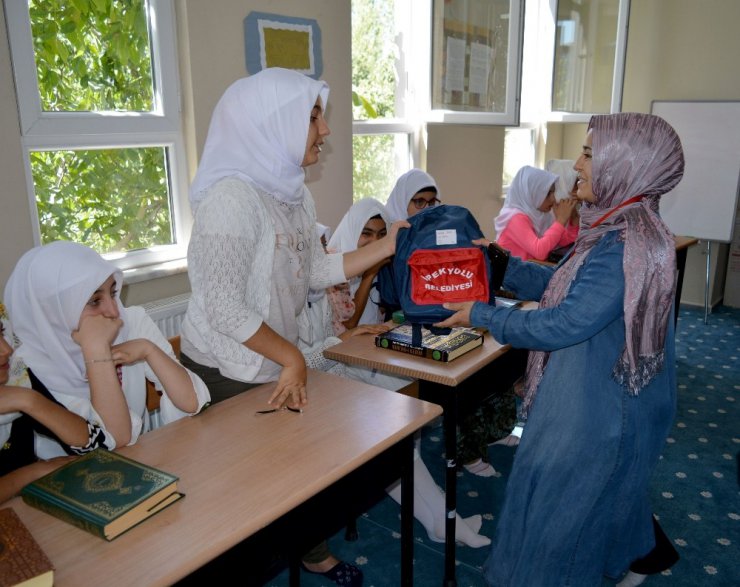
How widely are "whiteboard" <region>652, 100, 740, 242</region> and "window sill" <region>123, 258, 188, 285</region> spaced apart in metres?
4.16

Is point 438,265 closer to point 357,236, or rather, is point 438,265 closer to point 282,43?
point 357,236

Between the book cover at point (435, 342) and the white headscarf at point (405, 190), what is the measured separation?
116 cm

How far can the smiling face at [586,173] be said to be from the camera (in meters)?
1.70

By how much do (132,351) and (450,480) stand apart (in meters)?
1.04

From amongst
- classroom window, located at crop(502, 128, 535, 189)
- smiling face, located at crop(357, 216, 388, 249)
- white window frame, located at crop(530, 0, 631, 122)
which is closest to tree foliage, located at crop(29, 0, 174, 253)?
smiling face, located at crop(357, 216, 388, 249)

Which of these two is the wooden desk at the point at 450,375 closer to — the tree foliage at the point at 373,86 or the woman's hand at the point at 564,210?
the tree foliage at the point at 373,86

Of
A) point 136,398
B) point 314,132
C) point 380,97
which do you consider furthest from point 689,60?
point 136,398

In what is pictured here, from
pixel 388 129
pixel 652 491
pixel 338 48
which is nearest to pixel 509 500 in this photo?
pixel 652 491

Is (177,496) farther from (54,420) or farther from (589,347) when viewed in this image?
(589,347)

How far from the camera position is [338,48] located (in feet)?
10.9

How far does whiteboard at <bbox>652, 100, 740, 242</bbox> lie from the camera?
491cm

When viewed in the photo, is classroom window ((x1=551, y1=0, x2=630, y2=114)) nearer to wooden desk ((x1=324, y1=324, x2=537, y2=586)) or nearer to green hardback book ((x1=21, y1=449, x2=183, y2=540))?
wooden desk ((x1=324, y1=324, x2=537, y2=586))

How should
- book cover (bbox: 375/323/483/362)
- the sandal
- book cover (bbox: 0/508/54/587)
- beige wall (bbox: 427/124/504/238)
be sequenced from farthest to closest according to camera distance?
beige wall (bbox: 427/124/504/238), the sandal, book cover (bbox: 375/323/483/362), book cover (bbox: 0/508/54/587)

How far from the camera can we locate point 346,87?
3424 millimetres
